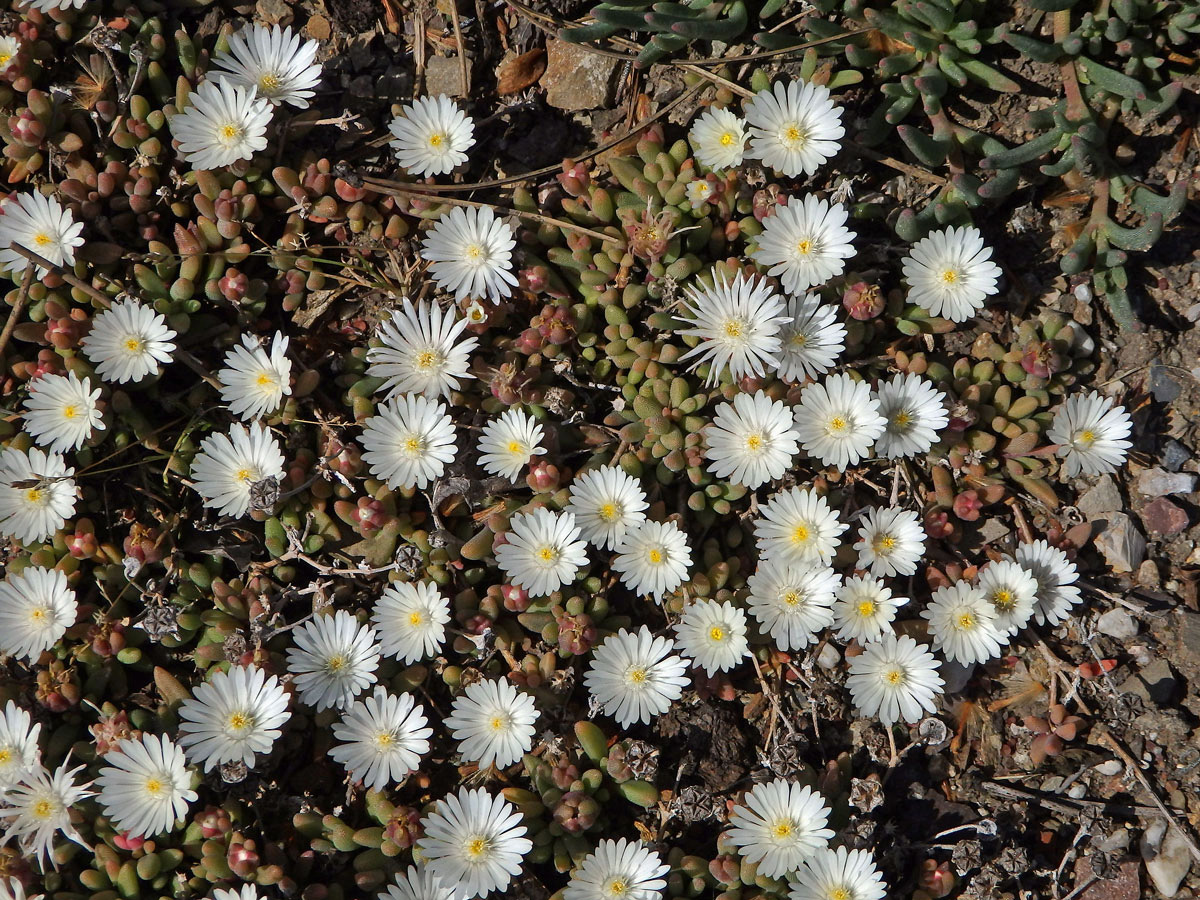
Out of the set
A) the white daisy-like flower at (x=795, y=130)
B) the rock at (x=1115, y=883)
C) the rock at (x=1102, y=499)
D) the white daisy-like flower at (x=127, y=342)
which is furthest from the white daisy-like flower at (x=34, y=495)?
the rock at (x=1115, y=883)

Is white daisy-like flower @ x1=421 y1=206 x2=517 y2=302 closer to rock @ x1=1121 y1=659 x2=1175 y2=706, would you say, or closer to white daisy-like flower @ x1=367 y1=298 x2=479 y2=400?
white daisy-like flower @ x1=367 y1=298 x2=479 y2=400

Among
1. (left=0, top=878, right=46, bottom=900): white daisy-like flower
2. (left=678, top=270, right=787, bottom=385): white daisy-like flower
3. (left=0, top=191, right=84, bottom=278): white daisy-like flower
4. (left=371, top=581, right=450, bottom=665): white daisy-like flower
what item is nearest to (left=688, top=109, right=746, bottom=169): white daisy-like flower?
(left=678, top=270, right=787, bottom=385): white daisy-like flower

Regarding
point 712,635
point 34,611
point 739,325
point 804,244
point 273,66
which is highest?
point 273,66

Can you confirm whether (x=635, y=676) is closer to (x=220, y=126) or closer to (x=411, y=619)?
(x=411, y=619)

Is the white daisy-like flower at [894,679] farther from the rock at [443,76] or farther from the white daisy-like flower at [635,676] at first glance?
the rock at [443,76]

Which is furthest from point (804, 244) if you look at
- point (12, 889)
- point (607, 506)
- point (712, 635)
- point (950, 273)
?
point (12, 889)

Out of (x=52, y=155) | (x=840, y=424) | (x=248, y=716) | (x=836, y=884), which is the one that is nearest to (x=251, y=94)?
(x=52, y=155)
